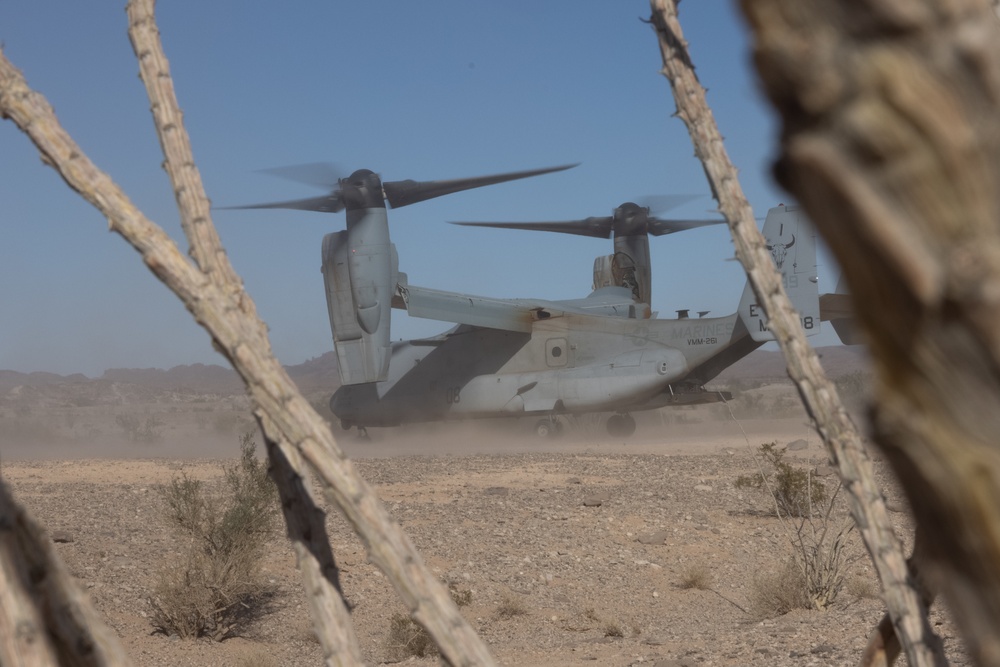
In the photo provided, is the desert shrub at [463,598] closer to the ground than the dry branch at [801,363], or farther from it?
closer to the ground

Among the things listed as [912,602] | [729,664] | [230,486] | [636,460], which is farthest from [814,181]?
[636,460]

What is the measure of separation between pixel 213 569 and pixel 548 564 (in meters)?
3.53

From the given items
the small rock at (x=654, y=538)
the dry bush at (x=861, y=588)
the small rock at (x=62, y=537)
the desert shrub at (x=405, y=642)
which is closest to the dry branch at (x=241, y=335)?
the desert shrub at (x=405, y=642)

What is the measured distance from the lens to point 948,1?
2.72 feet

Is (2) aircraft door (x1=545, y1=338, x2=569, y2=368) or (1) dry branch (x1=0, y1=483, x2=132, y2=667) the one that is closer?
(1) dry branch (x1=0, y1=483, x2=132, y2=667)

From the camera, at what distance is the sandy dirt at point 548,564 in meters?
7.63

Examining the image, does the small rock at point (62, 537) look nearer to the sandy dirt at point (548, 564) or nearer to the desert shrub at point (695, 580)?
the sandy dirt at point (548, 564)

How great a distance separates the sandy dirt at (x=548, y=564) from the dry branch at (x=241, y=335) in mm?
Result: 4614

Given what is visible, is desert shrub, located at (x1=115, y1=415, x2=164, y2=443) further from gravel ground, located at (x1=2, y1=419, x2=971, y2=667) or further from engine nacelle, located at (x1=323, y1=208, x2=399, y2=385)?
gravel ground, located at (x1=2, y1=419, x2=971, y2=667)

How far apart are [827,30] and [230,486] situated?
15.3m

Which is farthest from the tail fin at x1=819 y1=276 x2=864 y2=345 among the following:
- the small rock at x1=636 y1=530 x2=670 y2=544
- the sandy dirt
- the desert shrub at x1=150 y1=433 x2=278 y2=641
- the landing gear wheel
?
the desert shrub at x1=150 y1=433 x2=278 y2=641

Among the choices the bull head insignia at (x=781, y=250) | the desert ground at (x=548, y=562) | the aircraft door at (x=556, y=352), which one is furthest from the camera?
the aircraft door at (x=556, y=352)

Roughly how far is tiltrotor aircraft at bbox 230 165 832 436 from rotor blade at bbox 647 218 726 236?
346 cm

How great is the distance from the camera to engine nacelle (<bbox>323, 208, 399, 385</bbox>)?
955 inches
